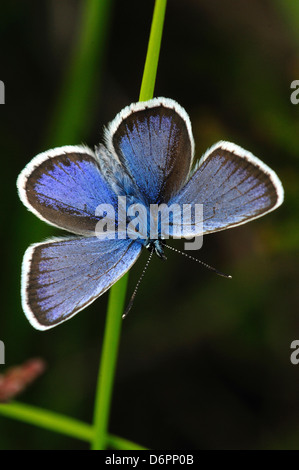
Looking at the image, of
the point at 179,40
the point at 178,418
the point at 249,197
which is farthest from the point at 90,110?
the point at 178,418

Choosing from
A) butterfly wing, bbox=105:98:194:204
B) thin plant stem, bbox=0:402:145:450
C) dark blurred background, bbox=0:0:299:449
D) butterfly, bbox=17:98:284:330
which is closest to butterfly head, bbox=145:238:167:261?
butterfly, bbox=17:98:284:330

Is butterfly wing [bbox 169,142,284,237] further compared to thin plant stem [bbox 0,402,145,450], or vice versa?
thin plant stem [bbox 0,402,145,450]

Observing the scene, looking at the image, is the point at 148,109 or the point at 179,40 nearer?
the point at 148,109

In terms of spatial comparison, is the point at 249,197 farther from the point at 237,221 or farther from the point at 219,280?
the point at 219,280

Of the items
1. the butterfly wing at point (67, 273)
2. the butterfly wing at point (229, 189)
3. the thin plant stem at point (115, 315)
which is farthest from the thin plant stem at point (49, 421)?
the butterfly wing at point (229, 189)

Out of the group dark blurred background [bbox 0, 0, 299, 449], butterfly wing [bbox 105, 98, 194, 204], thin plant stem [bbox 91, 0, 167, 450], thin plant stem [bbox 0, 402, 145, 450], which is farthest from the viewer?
dark blurred background [bbox 0, 0, 299, 449]

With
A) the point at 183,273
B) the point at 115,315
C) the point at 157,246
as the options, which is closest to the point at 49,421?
the point at 115,315

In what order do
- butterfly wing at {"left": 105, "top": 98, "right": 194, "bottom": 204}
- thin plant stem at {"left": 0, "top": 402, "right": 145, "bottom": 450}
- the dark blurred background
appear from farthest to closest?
the dark blurred background < thin plant stem at {"left": 0, "top": 402, "right": 145, "bottom": 450} < butterfly wing at {"left": 105, "top": 98, "right": 194, "bottom": 204}

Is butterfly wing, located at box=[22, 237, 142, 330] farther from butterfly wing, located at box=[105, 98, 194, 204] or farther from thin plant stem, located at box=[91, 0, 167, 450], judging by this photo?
butterfly wing, located at box=[105, 98, 194, 204]

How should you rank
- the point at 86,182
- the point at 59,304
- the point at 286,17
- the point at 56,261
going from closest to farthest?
the point at 59,304 < the point at 56,261 < the point at 86,182 < the point at 286,17
